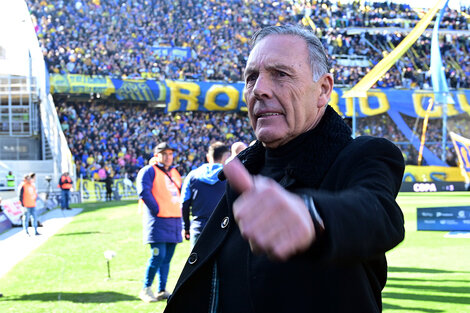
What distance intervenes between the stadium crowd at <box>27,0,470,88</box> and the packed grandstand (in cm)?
7

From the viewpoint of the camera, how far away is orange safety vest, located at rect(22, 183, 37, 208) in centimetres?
1348

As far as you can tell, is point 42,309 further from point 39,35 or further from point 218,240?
point 39,35

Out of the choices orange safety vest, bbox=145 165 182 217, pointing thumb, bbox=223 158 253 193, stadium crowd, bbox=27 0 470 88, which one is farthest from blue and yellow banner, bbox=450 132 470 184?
pointing thumb, bbox=223 158 253 193

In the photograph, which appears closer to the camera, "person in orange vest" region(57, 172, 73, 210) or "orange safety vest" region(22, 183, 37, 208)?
"orange safety vest" region(22, 183, 37, 208)

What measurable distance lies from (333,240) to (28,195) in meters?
13.4

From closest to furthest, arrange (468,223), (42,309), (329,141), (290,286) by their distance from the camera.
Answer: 1. (290,286)
2. (329,141)
3. (42,309)
4. (468,223)

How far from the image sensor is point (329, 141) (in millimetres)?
1614

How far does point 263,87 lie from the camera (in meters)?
1.63

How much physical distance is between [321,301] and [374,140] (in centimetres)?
45

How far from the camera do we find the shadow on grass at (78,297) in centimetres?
718

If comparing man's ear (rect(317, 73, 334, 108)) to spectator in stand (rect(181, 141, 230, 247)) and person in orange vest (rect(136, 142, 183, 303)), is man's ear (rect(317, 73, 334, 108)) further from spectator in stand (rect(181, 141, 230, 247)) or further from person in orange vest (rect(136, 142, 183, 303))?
person in orange vest (rect(136, 142, 183, 303))

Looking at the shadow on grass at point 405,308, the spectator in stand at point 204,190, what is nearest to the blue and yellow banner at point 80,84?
the spectator in stand at point 204,190

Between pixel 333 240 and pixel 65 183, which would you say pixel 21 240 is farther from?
pixel 333 240

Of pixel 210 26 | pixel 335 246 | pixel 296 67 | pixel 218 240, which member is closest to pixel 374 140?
pixel 296 67
